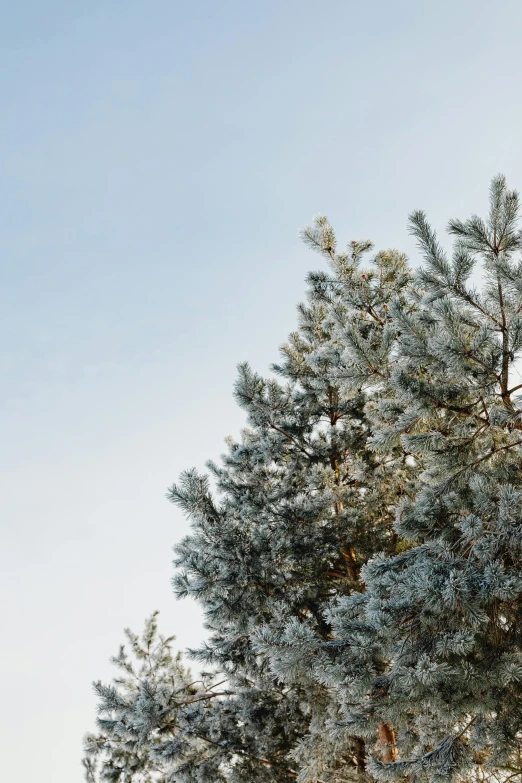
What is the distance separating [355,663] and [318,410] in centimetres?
471

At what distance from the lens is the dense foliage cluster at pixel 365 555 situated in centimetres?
342

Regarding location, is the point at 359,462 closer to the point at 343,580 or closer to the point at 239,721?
the point at 343,580

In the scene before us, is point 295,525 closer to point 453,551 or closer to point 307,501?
point 307,501

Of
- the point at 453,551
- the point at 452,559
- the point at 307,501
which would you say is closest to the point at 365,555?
the point at 307,501

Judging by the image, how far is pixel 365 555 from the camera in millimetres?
7254

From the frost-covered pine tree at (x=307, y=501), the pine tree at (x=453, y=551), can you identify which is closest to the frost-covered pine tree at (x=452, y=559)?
the pine tree at (x=453, y=551)

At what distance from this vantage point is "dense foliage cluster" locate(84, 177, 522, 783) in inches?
135

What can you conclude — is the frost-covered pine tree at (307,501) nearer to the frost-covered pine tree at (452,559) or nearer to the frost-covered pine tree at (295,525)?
the frost-covered pine tree at (295,525)

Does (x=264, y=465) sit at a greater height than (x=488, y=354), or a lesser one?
greater

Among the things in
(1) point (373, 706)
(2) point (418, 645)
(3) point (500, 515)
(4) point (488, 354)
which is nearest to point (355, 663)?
(1) point (373, 706)

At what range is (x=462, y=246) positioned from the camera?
13.1ft

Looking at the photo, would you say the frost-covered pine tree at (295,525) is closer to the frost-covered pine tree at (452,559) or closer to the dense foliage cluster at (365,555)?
the dense foliage cluster at (365,555)

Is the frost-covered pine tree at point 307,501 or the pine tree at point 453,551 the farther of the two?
the frost-covered pine tree at point 307,501

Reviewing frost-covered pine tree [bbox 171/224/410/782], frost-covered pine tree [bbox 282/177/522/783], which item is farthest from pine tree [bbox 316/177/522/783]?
frost-covered pine tree [bbox 171/224/410/782]
